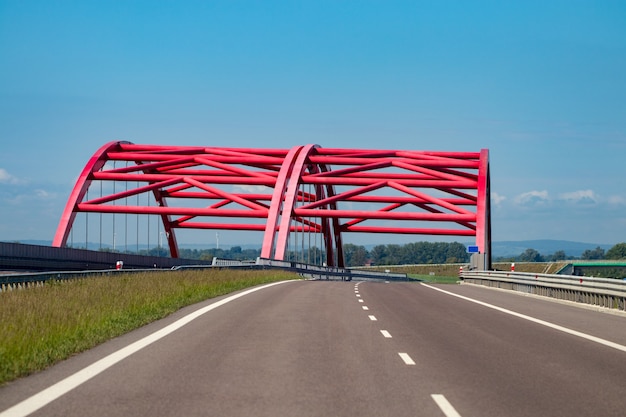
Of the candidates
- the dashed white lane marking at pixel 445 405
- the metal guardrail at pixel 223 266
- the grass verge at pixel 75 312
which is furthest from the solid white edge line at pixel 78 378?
the metal guardrail at pixel 223 266

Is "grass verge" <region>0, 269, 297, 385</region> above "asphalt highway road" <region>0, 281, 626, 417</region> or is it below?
above

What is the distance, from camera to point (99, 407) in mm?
8516

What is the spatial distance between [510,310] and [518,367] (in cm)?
1218

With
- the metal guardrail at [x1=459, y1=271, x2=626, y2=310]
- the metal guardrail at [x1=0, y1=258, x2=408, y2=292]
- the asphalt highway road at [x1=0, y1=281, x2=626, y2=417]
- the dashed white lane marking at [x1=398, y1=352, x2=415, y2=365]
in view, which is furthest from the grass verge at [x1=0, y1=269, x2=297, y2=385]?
the metal guardrail at [x1=459, y1=271, x2=626, y2=310]

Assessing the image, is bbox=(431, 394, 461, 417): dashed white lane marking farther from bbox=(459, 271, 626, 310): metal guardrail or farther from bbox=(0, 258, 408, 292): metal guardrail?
bbox=(459, 271, 626, 310): metal guardrail

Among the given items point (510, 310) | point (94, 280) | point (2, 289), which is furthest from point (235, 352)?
point (94, 280)

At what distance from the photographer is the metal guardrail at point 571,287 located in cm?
2433

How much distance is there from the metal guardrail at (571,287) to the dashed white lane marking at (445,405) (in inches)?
563

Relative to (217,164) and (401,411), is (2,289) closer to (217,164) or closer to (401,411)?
(401,411)

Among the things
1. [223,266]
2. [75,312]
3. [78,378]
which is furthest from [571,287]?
[223,266]

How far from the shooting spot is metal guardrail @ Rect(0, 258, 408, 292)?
2208 centimetres

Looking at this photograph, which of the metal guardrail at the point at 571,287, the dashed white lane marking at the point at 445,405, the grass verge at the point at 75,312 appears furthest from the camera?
the metal guardrail at the point at 571,287

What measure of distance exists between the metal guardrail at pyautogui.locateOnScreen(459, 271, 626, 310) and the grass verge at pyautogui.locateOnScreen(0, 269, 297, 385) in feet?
35.2

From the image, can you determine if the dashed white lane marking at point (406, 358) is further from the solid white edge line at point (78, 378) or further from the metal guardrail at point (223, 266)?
the metal guardrail at point (223, 266)
